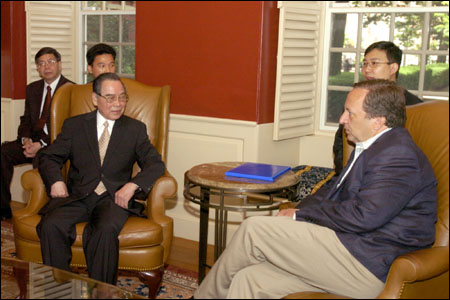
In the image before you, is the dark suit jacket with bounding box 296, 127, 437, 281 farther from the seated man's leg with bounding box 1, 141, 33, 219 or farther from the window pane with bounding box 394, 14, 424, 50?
the seated man's leg with bounding box 1, 141, 33, 219

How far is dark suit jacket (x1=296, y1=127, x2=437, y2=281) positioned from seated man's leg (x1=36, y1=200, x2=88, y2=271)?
1.41m

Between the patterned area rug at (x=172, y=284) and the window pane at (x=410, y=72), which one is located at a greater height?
the window pane at (x=410, y=72)

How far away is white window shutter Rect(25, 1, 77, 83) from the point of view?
5133 mm

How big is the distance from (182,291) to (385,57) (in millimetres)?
1820

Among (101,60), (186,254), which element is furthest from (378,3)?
(186,254)

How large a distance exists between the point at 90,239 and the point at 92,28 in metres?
2.86

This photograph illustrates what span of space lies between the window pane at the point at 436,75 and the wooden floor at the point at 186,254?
1.93m

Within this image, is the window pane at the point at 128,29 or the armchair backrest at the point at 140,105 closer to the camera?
the armchair backrest at the point at 140,105

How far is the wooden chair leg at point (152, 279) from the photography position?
3205 mm

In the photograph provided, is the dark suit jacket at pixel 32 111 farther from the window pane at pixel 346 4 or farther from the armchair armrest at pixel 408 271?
the armchair armrest at pixel 408 271

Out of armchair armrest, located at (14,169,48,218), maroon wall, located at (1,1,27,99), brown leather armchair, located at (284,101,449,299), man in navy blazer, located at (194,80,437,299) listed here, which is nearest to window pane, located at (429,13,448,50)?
brown leather armchair, located at (284,101,449,299)

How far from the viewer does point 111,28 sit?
17.4ft

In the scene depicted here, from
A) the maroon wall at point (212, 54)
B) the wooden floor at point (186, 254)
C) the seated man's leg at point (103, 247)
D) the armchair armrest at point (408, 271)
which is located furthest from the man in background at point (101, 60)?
the armchair armrest at point (408, 271)

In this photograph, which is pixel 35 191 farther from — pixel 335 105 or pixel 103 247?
pixel 335 105
